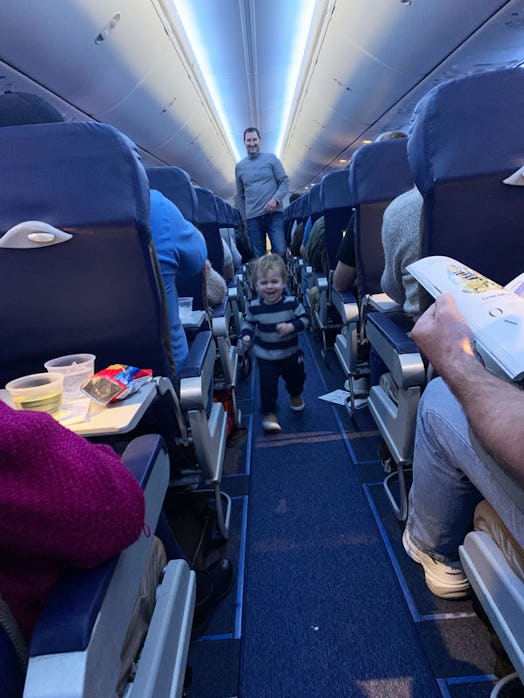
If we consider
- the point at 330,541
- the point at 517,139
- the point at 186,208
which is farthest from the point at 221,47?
the point at 330,541

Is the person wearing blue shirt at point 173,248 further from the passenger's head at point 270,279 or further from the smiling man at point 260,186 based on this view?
the smiling man at point 260,186

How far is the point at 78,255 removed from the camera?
3.95ft

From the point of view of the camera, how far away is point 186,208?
2.36 metres

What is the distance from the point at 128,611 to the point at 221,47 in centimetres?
703

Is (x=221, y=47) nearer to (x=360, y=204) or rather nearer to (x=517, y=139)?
(x=360, y=204)

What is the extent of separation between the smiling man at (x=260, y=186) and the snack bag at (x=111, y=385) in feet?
14.5

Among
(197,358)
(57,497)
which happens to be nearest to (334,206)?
(197,358)

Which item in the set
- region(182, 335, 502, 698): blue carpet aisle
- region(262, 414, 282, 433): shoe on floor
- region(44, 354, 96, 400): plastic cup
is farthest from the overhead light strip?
region(182, 335, 502, 698): blue carpet aisle

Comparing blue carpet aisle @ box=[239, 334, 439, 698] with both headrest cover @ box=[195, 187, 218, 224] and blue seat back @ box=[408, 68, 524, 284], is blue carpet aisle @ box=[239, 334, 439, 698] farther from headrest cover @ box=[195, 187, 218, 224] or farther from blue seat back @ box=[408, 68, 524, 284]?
headrest cover @ box=[195, 187, 218, 224]

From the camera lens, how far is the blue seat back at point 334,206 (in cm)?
307

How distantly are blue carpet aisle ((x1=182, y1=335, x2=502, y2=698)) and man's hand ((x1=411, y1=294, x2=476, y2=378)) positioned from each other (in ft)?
3.37

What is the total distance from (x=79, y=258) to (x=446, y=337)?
1077 millimetres

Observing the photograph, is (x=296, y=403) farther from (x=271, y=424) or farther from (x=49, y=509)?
(x=49, y=509)

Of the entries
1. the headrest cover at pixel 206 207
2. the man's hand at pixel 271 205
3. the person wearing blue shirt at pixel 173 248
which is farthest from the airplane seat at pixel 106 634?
the man's hand at pixel 271 205
